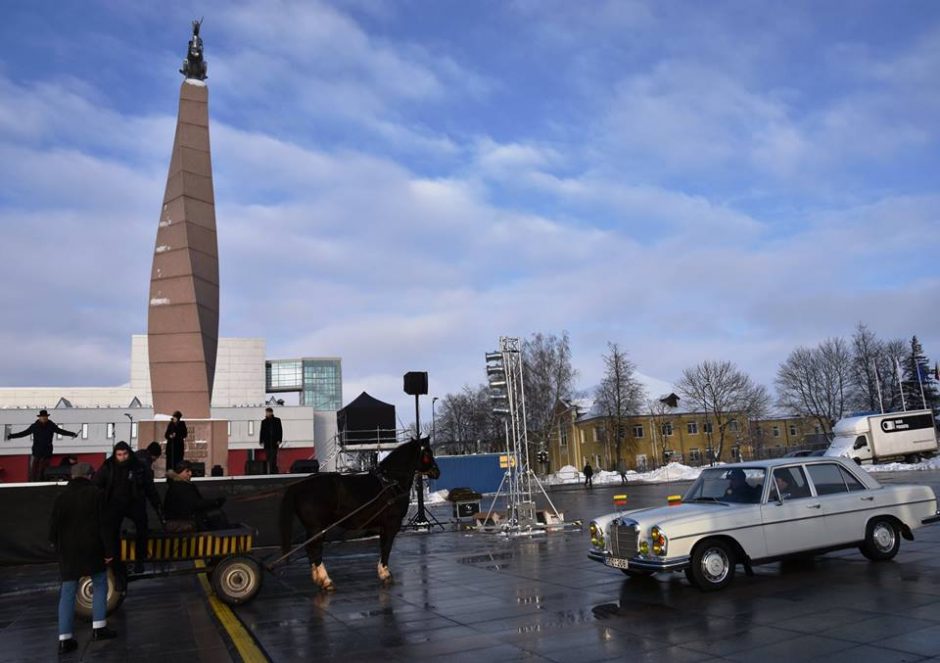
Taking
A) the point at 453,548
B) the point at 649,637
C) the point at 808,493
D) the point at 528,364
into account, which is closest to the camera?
the point at 649,637

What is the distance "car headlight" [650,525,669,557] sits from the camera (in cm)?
859

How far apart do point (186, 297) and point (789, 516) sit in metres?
18.6

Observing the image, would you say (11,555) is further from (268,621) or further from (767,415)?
(767,415)

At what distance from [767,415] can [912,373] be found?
53.7ft

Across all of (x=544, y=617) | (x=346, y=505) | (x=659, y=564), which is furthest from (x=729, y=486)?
(x=346, y=505)

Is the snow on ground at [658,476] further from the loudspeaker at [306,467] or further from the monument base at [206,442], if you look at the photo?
the monument base at [206,442]

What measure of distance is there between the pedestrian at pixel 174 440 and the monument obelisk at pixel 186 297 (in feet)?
12.9

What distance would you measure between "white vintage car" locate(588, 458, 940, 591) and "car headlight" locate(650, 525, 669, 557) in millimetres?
12

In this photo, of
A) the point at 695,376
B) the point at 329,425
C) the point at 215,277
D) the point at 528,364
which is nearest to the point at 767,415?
the point at 695,376

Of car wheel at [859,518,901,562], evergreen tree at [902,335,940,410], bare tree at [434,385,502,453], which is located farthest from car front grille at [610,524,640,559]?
evergreen tree at [902,335,940,410]

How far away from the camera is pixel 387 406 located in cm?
5700

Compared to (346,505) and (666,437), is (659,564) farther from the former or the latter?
(666,437)

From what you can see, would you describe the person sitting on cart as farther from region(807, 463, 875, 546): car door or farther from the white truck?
the white truck

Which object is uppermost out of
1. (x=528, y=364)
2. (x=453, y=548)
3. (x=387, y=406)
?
(x=528, y=364)
